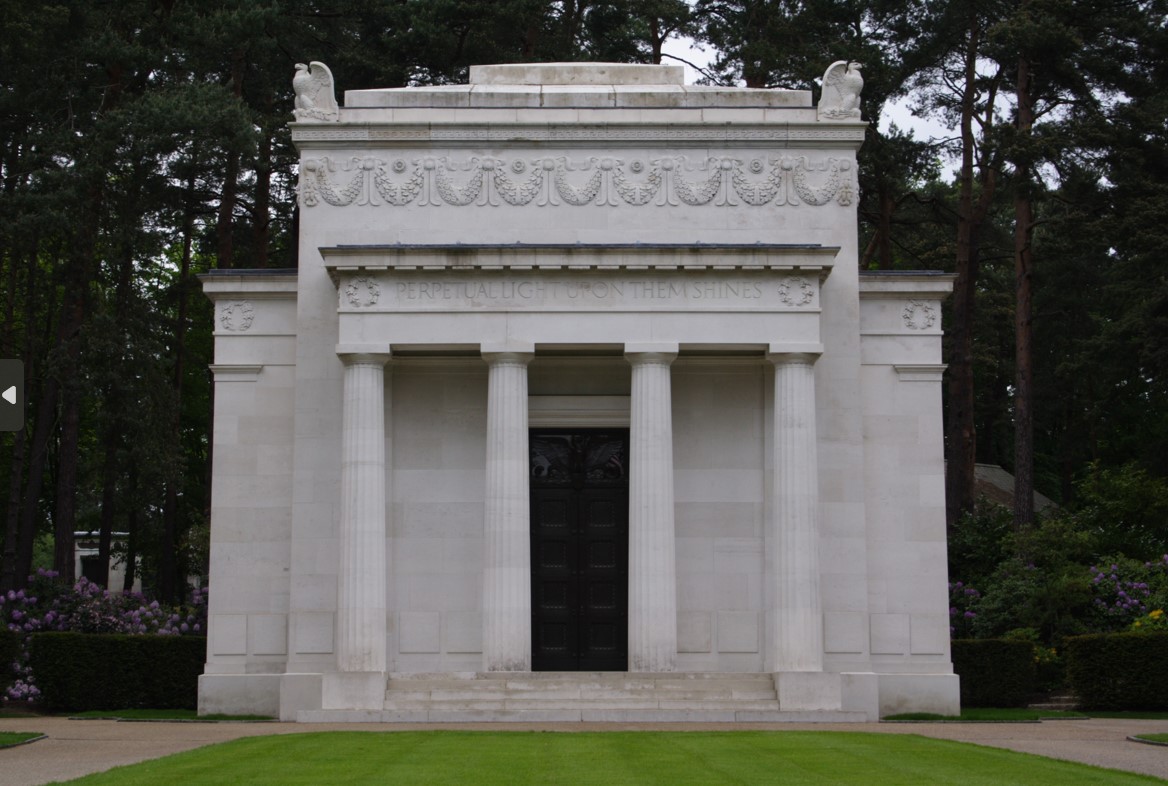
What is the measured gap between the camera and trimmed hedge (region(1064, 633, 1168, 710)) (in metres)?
32.4

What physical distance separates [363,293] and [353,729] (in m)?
8.84

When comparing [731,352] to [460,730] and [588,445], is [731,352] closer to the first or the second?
[588,445]

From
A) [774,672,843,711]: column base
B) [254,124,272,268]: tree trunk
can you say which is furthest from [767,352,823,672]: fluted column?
[254,124,272,268]: tree trunk

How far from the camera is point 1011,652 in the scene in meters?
34.1

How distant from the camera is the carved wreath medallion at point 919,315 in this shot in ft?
113

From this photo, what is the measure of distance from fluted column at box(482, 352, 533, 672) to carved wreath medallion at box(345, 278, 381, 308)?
2.52 meters

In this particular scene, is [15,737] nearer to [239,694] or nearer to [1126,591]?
[239,694]

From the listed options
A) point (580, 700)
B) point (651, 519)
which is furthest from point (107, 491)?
point (580, 700)

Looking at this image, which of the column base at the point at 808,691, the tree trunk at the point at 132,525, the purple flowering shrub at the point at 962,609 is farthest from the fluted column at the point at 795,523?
the tree trunk at the point at 132,525

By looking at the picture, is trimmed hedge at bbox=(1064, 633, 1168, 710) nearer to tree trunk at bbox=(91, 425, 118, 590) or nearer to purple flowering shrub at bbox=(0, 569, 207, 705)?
purple flowering shrub at bbox=(0, 569, 207, 705)

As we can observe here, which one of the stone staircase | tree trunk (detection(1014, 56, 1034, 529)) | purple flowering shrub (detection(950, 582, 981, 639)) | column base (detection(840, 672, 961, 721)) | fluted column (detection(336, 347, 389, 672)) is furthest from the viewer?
tree trunk (detection(1014, 56, 1034, 529))

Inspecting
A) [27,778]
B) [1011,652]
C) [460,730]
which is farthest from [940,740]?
[27,778]

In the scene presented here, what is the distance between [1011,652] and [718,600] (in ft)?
20.9

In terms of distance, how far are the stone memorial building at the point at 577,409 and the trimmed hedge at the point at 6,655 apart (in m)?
4.04
